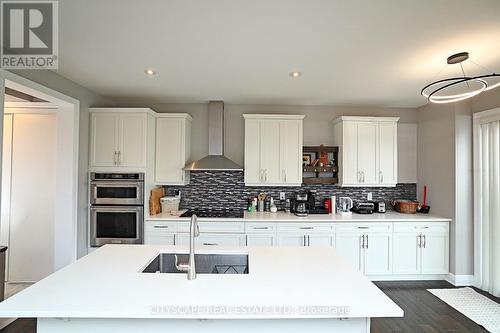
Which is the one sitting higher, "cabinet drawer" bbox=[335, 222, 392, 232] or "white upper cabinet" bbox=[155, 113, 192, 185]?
"white upper cabinet" bbox=[155, 113, 192, 185]

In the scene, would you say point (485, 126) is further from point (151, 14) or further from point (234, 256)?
point (151, 14)

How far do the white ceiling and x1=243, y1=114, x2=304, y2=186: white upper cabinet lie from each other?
567mm

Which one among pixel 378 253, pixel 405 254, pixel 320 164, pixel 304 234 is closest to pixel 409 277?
pixel 405 254

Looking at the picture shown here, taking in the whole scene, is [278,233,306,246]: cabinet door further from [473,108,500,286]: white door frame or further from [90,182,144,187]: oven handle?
[473,108,500,286]: white door frame

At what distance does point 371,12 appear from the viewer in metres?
1.86

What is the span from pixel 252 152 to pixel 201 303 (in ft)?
9.66

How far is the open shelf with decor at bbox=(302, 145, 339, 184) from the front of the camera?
424 cm

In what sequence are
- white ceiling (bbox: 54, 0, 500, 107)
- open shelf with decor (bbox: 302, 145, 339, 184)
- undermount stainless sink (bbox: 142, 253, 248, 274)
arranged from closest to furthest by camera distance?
white ceiling (bbox: 54, 0, 500, 107) → undermount stainless sink (bbox: 142, 253, 248, 274) → open shelf with decor (bbox: 302, 145, 339, 184)

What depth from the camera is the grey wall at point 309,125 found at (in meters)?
4.40

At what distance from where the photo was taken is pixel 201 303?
129 cm

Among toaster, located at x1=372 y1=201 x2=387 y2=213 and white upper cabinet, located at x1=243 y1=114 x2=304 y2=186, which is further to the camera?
toaster, located at x1=372 y1=201 x2=387 y2=213

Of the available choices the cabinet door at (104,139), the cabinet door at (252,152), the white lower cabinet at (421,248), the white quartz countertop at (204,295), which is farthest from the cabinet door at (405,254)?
the cabinet door at (104,139)

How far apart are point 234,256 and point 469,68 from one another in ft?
10.2

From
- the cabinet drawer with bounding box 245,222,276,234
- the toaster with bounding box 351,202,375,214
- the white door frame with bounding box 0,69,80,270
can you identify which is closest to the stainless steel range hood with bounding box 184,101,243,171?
the cabinet drawer with bounding box 245,222,276,234
